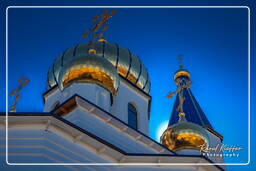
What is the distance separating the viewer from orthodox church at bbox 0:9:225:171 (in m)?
8.90

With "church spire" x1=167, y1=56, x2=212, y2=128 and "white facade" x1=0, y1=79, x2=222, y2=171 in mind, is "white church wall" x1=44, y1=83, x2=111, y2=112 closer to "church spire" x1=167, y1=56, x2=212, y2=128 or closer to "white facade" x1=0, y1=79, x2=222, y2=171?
"white facade" x1=0, y1=79, x2=222, y2=171

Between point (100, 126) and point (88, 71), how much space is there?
1.23m

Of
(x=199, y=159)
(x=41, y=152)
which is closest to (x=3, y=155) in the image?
(x=41, y=152)

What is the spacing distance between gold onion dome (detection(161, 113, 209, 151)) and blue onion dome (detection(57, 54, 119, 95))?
1974 mm

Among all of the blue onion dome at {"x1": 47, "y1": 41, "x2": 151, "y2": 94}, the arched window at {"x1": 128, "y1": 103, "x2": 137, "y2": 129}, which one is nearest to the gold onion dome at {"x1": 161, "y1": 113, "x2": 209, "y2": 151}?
the arched window at {"x1": 128, "y1": 103, "x2": 137, "y2": 129}

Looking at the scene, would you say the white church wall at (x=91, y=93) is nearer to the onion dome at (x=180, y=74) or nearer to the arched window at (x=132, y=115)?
the arched window at (x=132, y=115)

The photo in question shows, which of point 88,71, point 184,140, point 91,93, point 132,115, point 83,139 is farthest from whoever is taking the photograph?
point 132,115

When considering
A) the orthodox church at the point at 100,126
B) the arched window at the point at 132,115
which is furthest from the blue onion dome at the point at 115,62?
the arched window at the point at 132,115

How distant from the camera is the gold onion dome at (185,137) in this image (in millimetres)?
12414

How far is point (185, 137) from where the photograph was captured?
12.5 metres

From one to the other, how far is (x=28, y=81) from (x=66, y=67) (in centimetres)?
248

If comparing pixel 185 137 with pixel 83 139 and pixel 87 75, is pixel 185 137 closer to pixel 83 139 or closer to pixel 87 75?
pixel 87 75


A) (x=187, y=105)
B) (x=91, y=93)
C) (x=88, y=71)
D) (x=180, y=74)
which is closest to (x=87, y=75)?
(x=88, y=71)

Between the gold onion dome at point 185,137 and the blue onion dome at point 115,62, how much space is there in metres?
2.33
